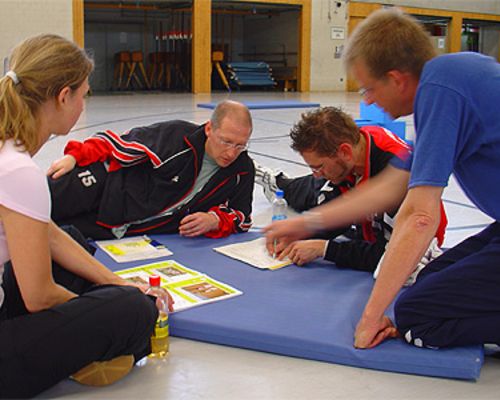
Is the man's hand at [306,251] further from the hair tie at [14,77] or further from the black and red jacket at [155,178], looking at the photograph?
the hair tie at [14,77]

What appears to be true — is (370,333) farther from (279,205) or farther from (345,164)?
(279,205)

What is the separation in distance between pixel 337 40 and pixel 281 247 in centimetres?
1523

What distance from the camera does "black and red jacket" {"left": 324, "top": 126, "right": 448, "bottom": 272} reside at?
2.66m

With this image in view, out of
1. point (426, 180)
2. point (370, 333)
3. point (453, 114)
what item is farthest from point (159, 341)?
point (453, 114)

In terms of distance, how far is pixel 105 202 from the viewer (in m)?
3.23

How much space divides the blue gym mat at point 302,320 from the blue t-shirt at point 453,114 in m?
0.56

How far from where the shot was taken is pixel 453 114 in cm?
167

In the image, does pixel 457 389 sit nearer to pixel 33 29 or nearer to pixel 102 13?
pixel 33 29

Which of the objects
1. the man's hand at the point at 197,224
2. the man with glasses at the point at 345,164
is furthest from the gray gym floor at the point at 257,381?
the man's hand at the point at 197,224

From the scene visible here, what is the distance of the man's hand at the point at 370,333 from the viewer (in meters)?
1.99

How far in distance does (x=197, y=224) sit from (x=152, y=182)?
34 centimetres

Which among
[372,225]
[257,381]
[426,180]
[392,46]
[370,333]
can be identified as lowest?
[257,381]

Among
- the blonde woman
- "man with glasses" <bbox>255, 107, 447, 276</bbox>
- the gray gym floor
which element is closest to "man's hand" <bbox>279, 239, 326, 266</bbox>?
"man with glasses" <bbox>255, 107, 447, 276</bbox>

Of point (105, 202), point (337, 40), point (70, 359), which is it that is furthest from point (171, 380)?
point (337, 40)
